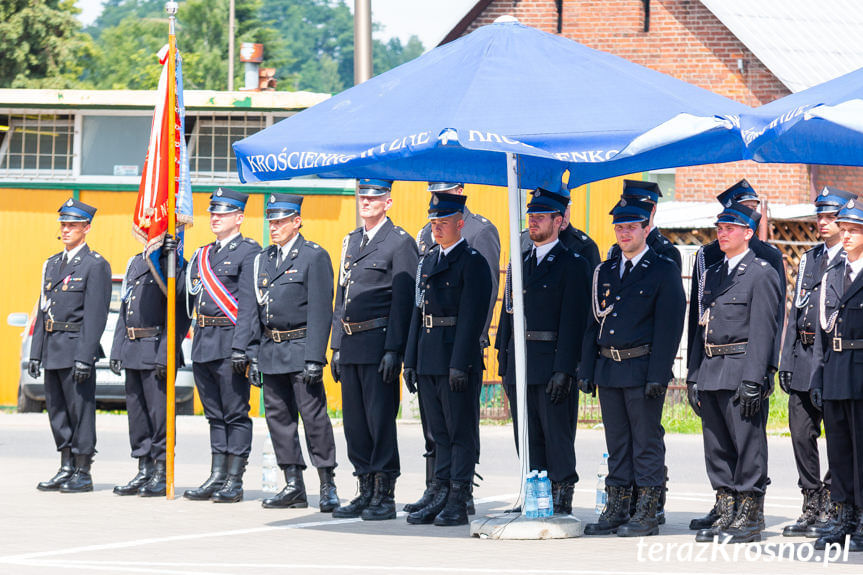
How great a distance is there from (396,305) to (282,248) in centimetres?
119

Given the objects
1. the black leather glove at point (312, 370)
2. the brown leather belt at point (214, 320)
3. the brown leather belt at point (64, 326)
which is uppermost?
the brown leather belt at point (214, 320)

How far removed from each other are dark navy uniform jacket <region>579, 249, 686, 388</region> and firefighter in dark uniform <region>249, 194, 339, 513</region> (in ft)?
7.07

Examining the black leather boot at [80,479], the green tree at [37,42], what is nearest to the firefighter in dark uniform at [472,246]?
the black leather boot at [80,479]

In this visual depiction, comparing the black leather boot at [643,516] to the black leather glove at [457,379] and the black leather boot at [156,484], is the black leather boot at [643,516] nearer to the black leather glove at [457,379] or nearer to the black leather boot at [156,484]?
the black leather glove at [457,379]

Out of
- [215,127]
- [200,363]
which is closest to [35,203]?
[215,127]

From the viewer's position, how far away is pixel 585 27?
3200 cm

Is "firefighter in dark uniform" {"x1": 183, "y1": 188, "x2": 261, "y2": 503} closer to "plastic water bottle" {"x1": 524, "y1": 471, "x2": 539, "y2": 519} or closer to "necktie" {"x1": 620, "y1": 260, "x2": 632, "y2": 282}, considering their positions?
"plastic water bottle" {"x1": 524, "y1": 471, "x2": 539, "y2": 519}

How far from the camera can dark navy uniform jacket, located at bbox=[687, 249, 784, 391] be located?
29.8 ft

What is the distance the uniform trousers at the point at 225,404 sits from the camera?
11.4m

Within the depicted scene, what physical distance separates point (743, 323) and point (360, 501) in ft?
10.00

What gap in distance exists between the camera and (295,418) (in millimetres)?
11094

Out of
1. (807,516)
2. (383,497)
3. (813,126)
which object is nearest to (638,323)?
(813,126)

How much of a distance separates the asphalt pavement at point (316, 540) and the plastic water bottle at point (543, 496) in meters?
0.25

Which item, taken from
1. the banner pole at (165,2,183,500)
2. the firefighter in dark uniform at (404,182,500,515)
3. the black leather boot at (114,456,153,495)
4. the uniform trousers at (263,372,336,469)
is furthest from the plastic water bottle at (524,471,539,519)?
the black leather boot at (114,456,153,495)
